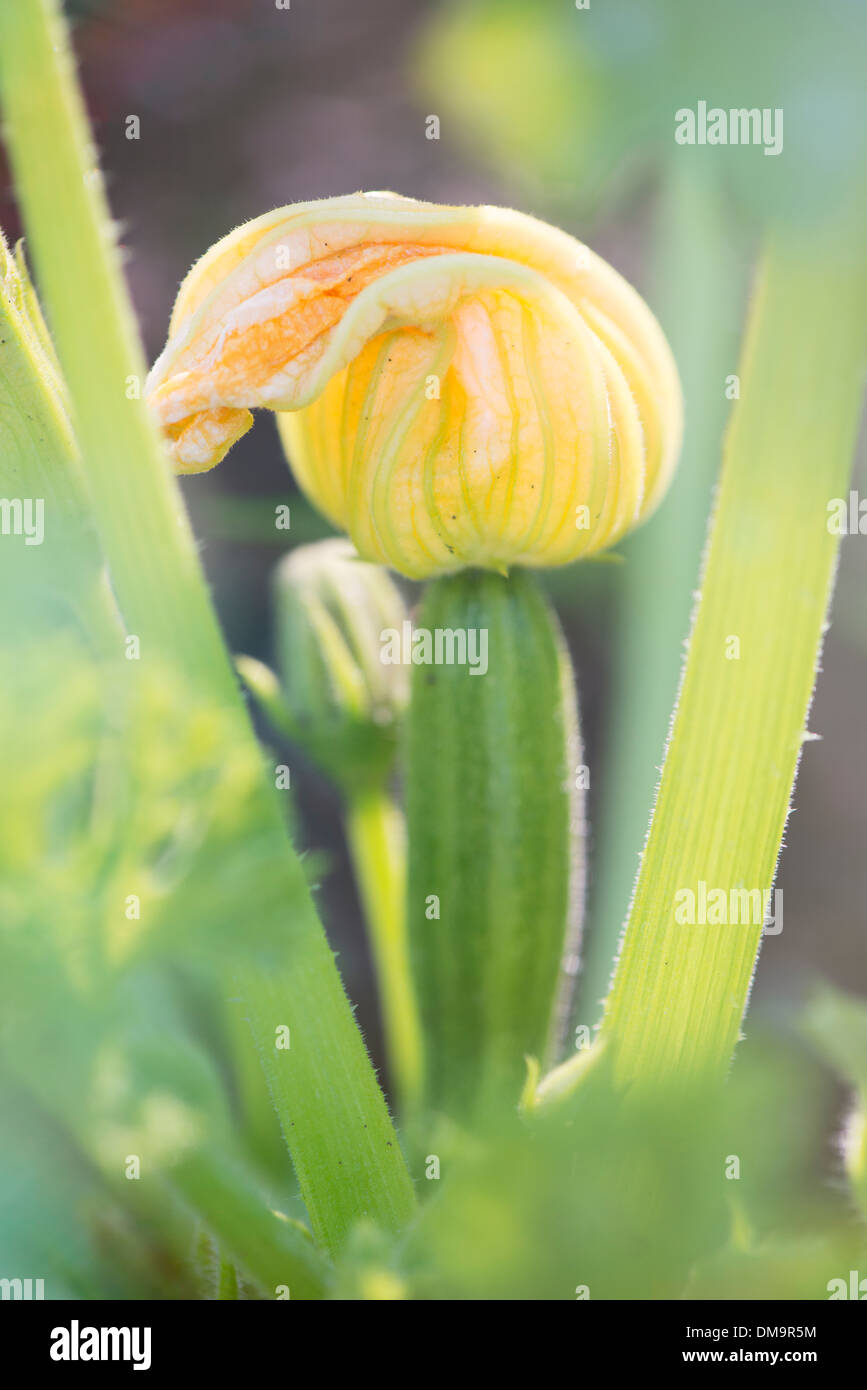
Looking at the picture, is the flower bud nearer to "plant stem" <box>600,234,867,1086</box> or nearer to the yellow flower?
the yellow flower

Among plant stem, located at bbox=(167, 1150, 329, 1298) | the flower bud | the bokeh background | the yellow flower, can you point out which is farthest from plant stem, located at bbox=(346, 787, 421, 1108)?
plant stem, located at bbox=(167, 1150, 329, 1298)

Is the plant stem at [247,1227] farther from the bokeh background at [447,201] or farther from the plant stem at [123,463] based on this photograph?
the bokeh background at [447,201]

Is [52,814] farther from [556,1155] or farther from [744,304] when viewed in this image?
[744,304]

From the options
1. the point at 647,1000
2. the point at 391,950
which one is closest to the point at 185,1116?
the point at 647,1000

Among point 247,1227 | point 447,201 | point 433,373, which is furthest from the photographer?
point 447,201

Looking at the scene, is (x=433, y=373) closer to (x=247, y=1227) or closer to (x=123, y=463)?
(x=123, y=463)

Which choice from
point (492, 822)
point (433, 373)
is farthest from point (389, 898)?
point (433, 373)

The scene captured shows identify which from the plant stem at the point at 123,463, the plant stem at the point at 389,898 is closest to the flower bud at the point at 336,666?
the plant stem at the point at 389,898
